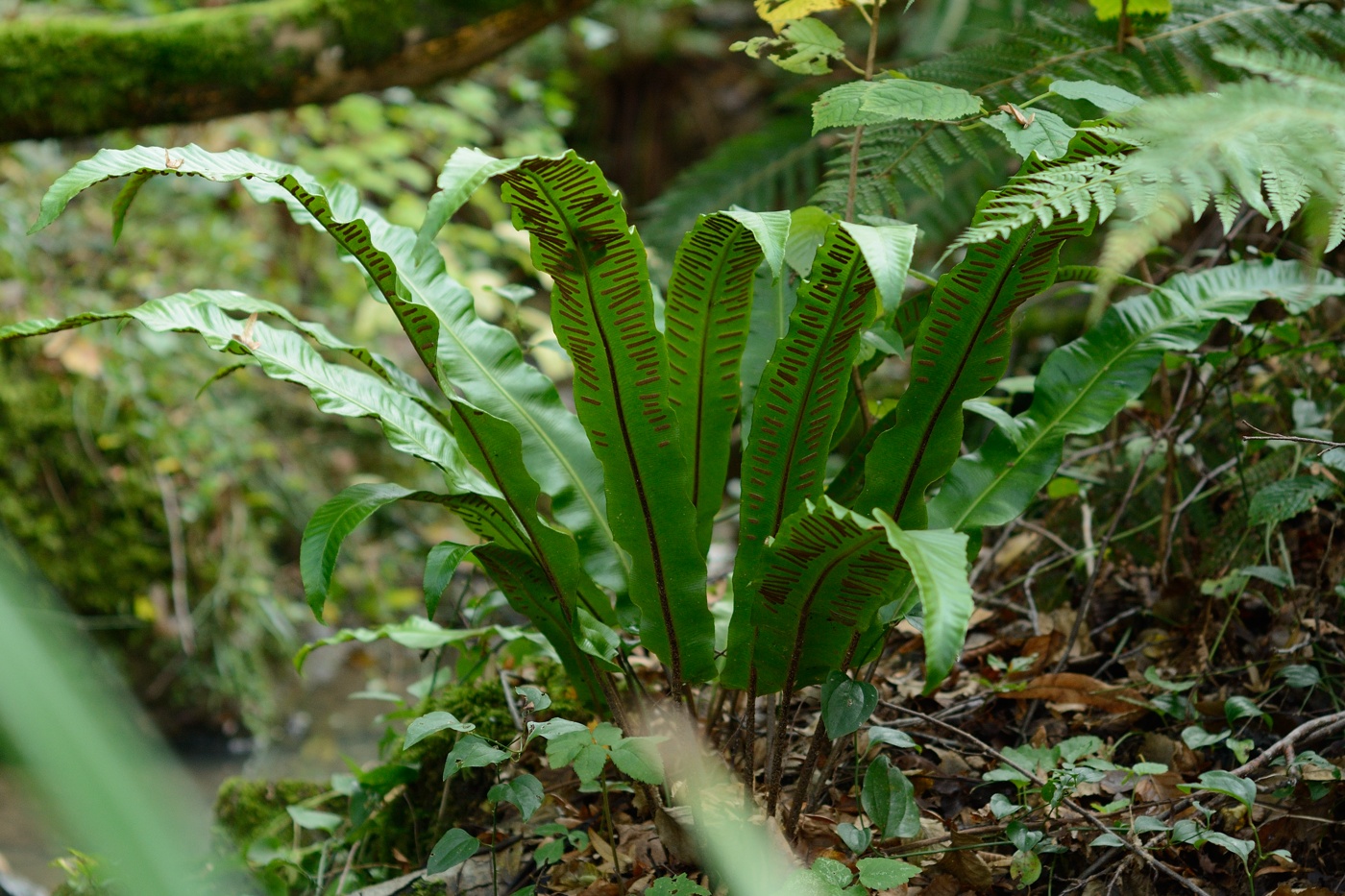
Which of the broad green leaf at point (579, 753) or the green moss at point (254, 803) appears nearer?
the broad green leaf at point (579, 753)

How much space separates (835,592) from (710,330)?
1.08ft

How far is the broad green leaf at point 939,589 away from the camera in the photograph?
710 mm

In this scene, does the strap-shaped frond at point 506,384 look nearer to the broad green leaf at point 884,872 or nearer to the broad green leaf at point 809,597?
the broad green leaf at point 809,597

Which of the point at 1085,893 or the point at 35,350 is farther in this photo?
the point at 35,350

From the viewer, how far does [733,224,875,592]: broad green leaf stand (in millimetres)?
954

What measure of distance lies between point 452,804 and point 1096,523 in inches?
47.2

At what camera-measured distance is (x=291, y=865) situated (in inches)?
58.7

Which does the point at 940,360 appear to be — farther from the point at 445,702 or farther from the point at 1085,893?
the point at 445,702

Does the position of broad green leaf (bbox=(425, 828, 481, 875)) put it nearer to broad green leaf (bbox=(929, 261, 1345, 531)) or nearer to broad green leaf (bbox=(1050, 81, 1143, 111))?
broad green leaf (bbox=(929, 261, 1345, 531))

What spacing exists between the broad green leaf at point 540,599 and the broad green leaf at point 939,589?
44cm

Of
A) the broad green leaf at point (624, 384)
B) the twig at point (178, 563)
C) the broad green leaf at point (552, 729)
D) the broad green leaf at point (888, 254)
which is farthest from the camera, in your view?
the twig at point (178, 563)

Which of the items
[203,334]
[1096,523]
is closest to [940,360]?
[203,334]

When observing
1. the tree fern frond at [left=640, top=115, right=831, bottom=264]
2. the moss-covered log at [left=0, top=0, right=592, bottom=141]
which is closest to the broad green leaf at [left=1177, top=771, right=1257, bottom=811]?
the tree fern frond at [left=640, top=115, right=831, bottom=264]

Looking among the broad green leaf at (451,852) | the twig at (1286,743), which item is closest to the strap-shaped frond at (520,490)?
the broad green leaf at (451,852)
